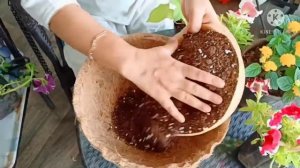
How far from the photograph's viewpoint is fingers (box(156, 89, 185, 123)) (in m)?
0.68

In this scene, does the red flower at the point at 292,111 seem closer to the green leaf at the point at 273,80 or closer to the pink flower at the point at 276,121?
the pink flower at the point at 276,121

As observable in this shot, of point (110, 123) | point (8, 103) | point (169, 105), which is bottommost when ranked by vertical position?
point (8, 103)

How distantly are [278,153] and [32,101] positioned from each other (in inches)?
39.6

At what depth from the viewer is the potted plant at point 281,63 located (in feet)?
2.63

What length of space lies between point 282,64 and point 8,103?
0.81m

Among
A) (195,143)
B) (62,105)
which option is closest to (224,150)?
A: (195,143)

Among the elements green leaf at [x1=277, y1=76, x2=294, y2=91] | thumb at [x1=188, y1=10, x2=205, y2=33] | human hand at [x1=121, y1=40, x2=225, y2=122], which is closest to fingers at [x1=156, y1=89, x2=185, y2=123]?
human hand at [x1=121, y1=40, x2=225, y2=122]

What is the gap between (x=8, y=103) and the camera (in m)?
1.32

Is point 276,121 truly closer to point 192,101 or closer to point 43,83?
point 192,101

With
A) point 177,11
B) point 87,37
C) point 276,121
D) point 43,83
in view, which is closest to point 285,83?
point 276,121

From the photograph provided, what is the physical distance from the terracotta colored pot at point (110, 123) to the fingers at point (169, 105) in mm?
52

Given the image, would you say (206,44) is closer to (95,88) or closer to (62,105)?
(95,88)

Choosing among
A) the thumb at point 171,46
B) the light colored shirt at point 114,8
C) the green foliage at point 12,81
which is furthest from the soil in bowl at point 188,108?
the green foliage at point 12,81

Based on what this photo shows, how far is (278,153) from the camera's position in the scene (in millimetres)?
714
